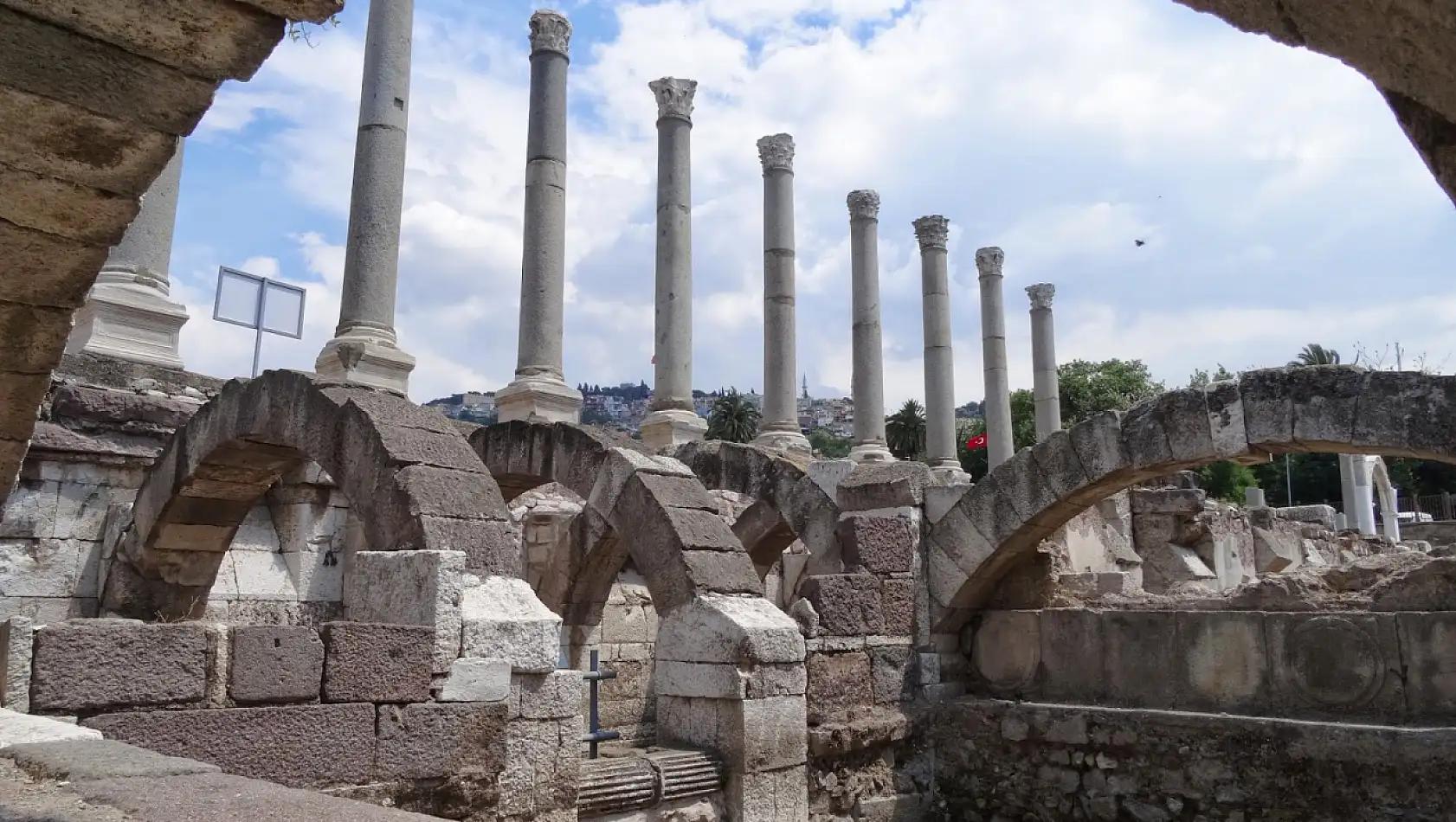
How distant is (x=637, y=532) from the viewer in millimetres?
7141

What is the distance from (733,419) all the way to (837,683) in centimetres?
4697

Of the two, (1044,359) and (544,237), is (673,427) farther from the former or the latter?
(1044,359)

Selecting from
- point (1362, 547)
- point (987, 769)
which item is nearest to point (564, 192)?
point (987, 769)

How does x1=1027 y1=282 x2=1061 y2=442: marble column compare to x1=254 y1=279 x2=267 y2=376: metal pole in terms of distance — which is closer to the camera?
x1=254 y1=279 x2=267 y2=376: metal pole

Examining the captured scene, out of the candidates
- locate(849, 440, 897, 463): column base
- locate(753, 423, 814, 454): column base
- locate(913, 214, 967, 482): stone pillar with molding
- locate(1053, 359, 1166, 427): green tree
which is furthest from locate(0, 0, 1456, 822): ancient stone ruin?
locate(1053, 359, 1166, 427): green tree

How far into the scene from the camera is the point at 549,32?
52.9 ft

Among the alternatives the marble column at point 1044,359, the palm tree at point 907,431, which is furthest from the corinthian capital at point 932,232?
the palm tree at point 907,431

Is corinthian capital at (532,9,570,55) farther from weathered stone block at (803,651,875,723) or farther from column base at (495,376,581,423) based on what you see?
weathered stone block at (803,651,875,723)

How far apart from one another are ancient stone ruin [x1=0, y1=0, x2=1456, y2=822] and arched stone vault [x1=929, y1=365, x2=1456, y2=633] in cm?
3

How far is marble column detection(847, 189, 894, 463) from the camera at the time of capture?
21.7 meters

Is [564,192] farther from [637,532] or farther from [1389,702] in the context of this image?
[1389,702]

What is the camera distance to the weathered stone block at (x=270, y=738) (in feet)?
13.4

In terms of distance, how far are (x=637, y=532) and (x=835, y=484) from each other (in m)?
2.68

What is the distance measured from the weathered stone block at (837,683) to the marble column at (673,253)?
997 centimetres
